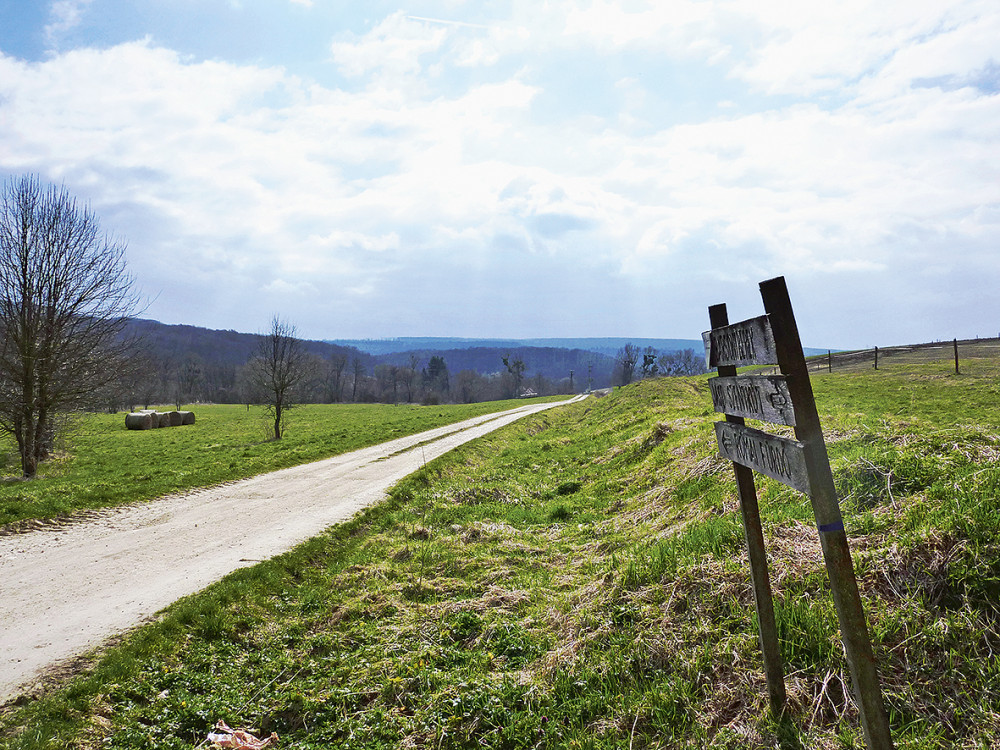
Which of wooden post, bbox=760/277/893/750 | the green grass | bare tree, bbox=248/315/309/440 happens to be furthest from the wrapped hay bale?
wooden post, bbox=760/277/893/750

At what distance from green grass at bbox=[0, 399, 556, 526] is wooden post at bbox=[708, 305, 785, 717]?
47.6ft

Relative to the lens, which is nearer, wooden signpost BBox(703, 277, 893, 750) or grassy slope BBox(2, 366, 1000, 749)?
wooden signpost BBox(703, 277, 893, 750)

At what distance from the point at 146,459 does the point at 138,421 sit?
2143cm

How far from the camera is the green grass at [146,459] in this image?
45.9 feet

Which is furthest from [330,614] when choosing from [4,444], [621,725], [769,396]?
[4,444]

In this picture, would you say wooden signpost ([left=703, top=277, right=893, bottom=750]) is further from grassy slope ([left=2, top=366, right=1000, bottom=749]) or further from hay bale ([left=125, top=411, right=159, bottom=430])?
hay bale ([left=125, top=411, right=159, bottom=430])

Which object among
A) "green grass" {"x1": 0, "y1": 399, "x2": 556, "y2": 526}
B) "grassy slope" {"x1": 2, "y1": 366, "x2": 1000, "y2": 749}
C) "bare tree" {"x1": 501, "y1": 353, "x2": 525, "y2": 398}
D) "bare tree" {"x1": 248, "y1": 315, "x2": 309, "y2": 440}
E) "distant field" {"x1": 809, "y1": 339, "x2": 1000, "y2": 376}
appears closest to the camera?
"grassy slope" {"x1": 2, "y1": 366, "x2": 1000, "y2": 749}

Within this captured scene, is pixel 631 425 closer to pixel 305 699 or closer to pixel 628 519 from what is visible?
pixel 628 519

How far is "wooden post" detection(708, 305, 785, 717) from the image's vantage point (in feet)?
13.6

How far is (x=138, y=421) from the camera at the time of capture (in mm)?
44875

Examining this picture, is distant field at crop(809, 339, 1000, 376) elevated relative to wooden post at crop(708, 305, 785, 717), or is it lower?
elevated

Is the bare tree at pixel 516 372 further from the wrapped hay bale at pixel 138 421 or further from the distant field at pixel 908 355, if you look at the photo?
the wrapped hay bale at pixel 138 421

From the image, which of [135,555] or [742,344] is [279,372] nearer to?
[135,555]

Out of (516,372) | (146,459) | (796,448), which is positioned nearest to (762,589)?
(796,448)
